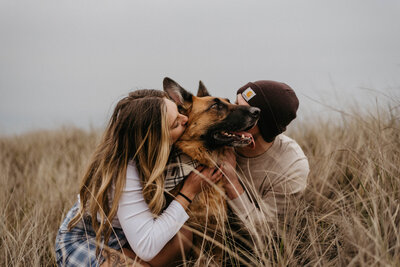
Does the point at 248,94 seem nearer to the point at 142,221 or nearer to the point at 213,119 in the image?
the point at 213,119

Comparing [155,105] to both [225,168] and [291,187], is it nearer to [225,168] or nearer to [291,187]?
[225,168]

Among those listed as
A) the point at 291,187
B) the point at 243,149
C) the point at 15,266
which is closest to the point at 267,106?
the point at 243,149

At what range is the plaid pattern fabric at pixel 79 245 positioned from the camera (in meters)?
2.18

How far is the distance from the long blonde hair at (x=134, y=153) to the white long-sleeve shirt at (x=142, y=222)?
0.20 ft

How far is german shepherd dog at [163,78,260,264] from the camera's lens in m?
2.38

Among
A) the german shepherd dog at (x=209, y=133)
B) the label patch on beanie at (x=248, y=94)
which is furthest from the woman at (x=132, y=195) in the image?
the label patch on beanie at (x=248, y=94)

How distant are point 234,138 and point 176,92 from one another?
2.22ft

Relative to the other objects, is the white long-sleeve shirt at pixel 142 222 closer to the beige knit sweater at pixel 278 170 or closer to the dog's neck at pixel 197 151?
the dog's neck at pixel 197 151

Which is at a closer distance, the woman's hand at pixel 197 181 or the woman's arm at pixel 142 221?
the woman's arm at pixel 142 221

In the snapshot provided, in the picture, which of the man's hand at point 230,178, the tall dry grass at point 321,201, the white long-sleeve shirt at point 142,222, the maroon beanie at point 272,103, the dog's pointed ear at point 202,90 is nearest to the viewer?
the tall dry grass at point 321,201

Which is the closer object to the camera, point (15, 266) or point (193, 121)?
point (15, 266)

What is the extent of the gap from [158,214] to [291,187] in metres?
1.15

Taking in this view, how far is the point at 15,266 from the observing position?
2.10 meters

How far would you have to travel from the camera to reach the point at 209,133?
2572mm
